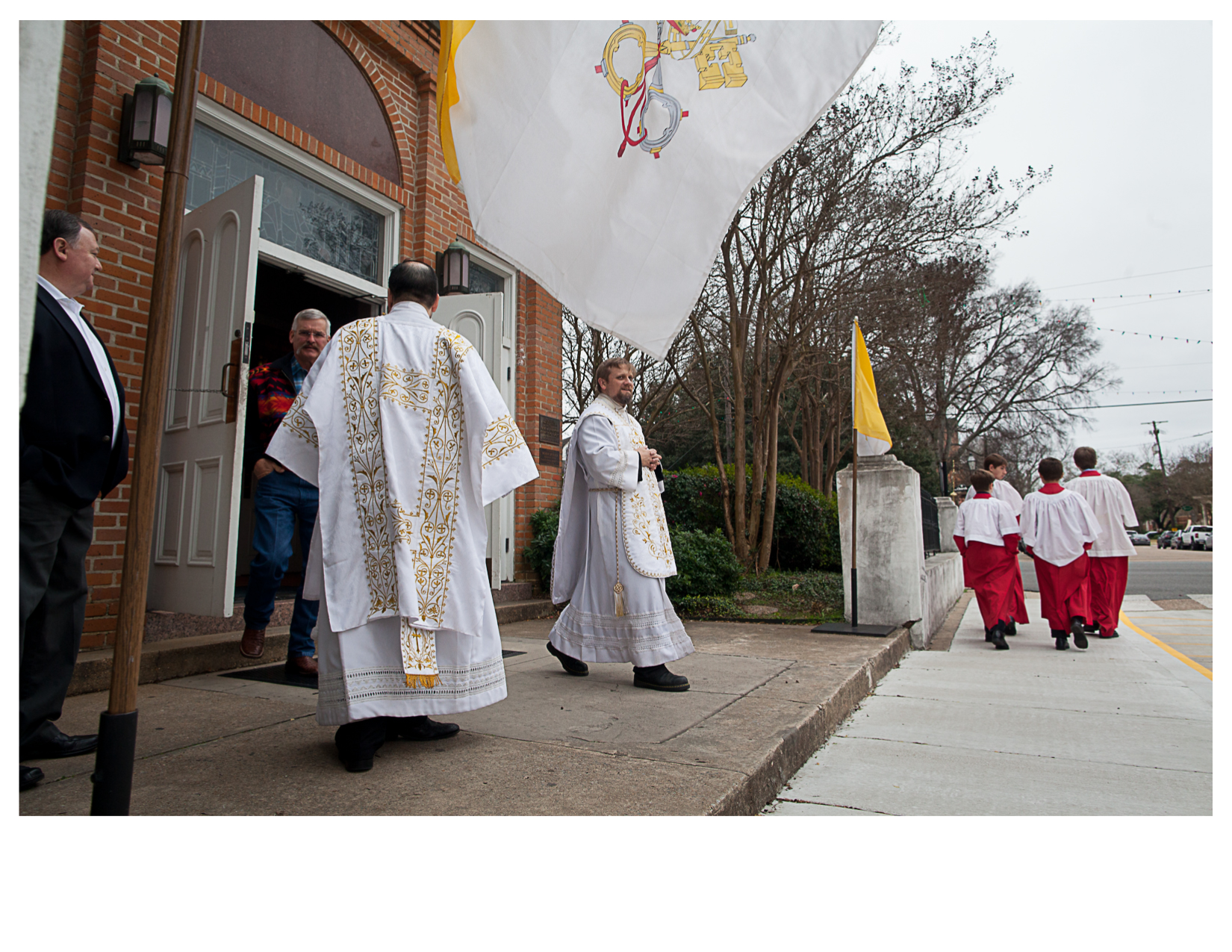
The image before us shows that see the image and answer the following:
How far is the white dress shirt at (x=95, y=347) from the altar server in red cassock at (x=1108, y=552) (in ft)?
26.0

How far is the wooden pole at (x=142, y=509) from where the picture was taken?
5.81 feet

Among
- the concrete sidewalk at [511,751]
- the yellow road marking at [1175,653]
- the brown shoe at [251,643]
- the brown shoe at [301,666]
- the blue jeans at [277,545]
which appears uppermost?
the blue jeans at [277,545]

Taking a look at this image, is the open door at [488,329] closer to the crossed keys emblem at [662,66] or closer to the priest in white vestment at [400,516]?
the priest in white vestment at [400,516]

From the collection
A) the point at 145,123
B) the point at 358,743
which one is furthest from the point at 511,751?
the point at 145,123

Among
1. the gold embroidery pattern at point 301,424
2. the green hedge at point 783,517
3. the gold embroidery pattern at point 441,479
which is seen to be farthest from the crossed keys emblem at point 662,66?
the green hedge at point 783,517

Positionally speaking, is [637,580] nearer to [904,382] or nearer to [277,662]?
[277,662]

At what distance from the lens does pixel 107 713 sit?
1782 millimetres

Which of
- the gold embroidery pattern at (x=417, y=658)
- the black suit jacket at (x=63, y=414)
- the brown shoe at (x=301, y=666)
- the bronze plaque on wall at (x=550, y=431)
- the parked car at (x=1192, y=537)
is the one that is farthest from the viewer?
the parked car at (x=1192, y=537)

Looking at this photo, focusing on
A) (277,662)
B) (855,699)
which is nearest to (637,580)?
(855,699)

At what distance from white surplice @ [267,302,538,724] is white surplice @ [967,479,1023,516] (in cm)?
636

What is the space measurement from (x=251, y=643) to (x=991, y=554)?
6.52 meters

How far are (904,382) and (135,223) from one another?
66.4 ft

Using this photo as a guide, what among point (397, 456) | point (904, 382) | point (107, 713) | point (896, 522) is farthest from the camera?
point (904, 382)

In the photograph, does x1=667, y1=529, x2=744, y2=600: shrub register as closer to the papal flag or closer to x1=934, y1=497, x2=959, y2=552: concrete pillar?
the papal flag
